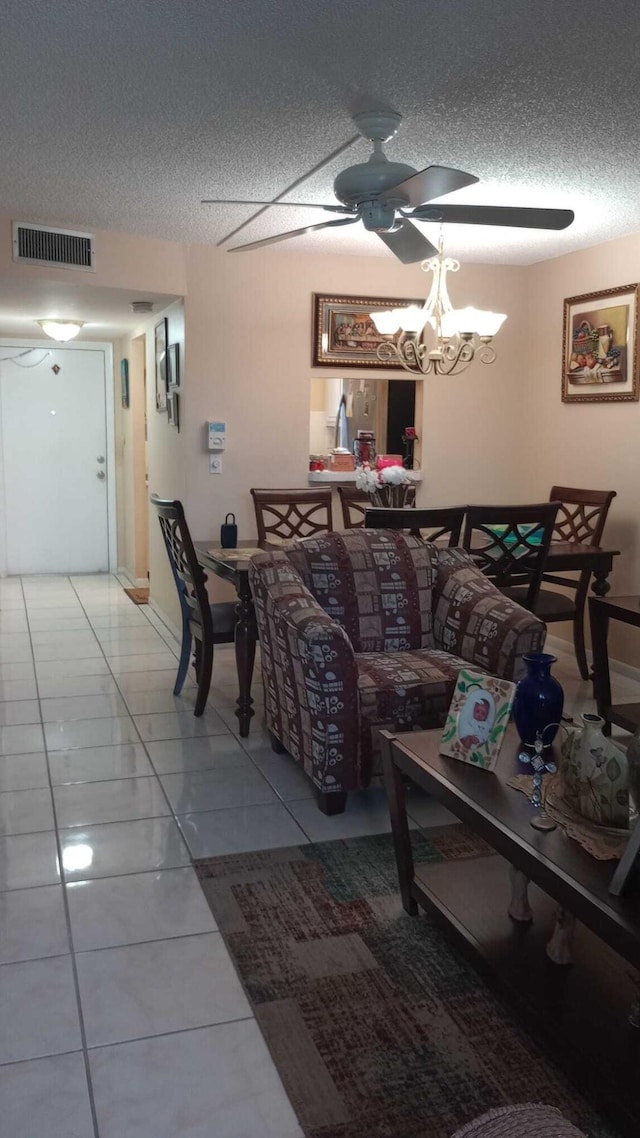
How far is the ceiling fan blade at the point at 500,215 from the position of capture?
283cm

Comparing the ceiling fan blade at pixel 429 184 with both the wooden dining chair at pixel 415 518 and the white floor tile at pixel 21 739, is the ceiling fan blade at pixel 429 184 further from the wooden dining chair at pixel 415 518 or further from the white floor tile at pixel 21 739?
the white floor tile at pixel 21 739

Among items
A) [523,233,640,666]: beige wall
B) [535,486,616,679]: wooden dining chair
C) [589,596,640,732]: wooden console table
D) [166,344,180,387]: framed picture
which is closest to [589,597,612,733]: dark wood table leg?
[589,596,640,732]: wooden console table

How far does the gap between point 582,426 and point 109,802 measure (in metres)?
3.46

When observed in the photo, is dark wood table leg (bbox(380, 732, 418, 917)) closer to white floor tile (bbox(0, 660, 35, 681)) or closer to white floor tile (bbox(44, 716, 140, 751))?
white floor tile (bbox(44, 716, 140, 751))

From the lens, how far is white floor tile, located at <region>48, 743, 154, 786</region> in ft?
10.9

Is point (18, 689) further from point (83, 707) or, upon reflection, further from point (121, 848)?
point (121, 848)

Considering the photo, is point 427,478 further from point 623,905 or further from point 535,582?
point 623,905

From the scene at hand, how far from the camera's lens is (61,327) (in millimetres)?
6422

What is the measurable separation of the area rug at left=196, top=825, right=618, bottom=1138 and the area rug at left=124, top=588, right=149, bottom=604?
4213mm

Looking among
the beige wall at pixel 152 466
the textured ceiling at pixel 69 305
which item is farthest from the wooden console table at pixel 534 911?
the textured ceiling at pixel 69 305

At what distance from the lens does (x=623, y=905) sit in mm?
1589

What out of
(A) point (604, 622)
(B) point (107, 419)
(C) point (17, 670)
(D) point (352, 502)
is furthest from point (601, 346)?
(B) point (107, 419)

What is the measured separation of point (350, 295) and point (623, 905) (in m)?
4.29

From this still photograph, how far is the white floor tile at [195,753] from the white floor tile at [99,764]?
53 mm
